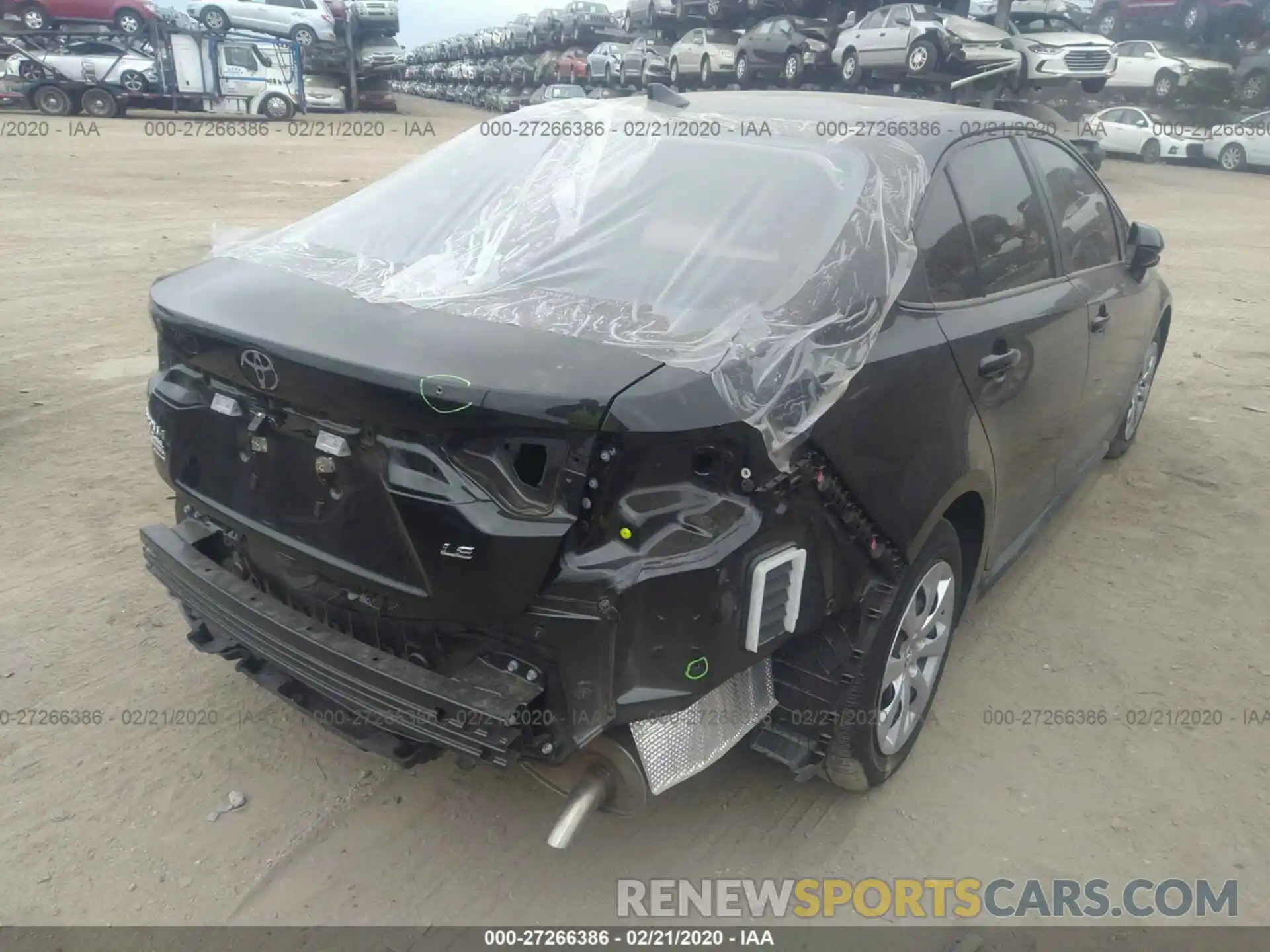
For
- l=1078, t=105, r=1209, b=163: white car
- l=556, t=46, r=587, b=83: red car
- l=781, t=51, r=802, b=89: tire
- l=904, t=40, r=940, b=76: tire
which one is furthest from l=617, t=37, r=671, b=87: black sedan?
l=1078, t=105, r=1209, b=163: white car

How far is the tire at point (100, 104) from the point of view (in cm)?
2403

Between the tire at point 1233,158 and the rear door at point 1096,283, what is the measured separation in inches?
812

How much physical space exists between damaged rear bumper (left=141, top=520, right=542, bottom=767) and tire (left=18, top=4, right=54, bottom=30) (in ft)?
99.1

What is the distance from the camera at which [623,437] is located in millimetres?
1814

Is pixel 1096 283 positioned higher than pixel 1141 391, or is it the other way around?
pixel 1096 283

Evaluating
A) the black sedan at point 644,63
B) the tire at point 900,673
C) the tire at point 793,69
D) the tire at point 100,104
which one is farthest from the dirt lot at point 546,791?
the tire at point 100,104

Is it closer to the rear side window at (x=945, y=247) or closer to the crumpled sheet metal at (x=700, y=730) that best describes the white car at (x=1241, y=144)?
the rear side window at (x=945, y=247)

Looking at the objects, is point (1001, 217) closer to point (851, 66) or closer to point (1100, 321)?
point (1100, 321)

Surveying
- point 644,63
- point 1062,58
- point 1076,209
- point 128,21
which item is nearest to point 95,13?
point 128,21

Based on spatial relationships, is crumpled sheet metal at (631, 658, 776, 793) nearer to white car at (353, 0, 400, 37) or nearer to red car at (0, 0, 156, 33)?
red car at (0, 0, 156, 33)

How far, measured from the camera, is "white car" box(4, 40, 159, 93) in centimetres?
2270

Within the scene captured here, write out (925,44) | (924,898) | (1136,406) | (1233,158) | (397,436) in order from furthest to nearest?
(1233,158) → (925,44) → (1136,406) → (924,898) → (397,436)

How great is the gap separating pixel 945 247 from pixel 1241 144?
74.8 ft
